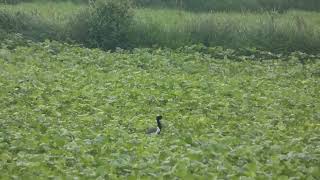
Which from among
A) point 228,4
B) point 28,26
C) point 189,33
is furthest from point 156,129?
point 228,4

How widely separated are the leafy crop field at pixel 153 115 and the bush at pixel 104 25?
1.56 metres

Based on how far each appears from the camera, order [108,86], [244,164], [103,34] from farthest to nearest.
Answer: [103,34] < [108,86] < [244,164]

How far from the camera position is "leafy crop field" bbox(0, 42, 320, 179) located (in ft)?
22.4

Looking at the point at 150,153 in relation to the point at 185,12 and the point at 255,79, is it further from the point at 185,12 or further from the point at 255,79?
the point at 185,12

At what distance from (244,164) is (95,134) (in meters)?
2.14

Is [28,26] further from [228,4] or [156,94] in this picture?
[228,4]

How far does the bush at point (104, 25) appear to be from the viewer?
1862cm

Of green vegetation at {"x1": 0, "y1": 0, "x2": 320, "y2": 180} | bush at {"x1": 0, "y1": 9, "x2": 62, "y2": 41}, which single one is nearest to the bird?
green vegetation at {"x1": 0, "y1": 0, "x2": 320, "y2": 180}

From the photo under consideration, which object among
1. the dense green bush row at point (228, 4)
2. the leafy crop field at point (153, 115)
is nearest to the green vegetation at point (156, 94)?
the leafy crop field at point (153, 115)

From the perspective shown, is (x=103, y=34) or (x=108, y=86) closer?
(x=108, y=86)

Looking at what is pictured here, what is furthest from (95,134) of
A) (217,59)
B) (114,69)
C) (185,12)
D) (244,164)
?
(185,12)

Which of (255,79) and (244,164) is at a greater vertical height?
(244,164)

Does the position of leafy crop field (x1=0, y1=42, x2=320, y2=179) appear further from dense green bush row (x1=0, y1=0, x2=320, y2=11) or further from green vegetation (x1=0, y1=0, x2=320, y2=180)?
dense green bush row (x1=0, y1=0, x2=320, y2=11)

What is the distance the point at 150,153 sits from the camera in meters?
7.35
